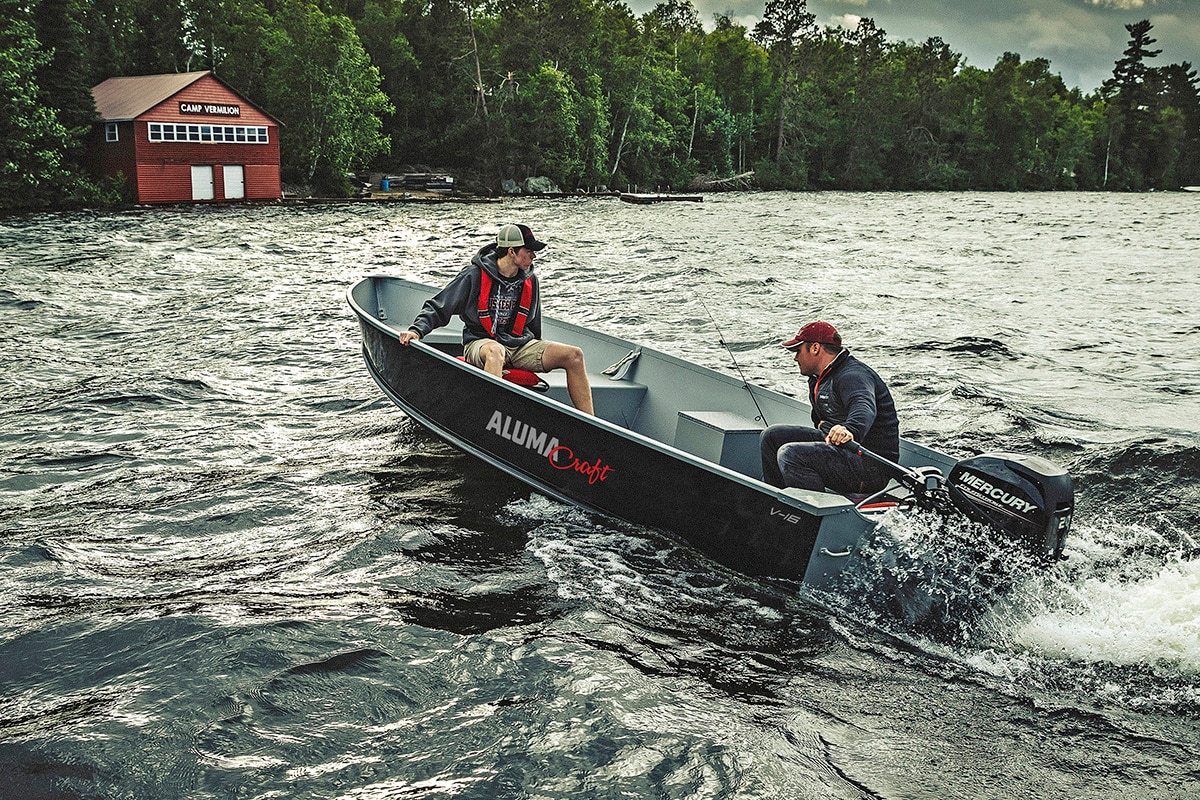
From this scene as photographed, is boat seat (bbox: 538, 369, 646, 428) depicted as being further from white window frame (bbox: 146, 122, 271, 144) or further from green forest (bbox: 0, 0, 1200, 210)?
white window frame (bbox: 146, 122, 271, 144)

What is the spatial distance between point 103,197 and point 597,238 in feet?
61.9

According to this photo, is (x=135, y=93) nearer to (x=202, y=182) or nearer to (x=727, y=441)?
(x=202, y=182)

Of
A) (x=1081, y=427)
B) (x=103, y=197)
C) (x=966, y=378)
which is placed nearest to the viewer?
(x=1081, y=427)

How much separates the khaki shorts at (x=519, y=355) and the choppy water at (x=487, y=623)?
0.94 meters

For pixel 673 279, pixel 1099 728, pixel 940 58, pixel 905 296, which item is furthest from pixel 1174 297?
pixel 940 58

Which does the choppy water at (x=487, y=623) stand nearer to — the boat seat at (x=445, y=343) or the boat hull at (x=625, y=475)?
the boat hull at (x=625, y=475)

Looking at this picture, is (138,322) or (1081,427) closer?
(1081,427)

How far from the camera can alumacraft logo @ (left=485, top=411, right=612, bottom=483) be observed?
21.0 feet

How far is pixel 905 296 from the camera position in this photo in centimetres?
1878

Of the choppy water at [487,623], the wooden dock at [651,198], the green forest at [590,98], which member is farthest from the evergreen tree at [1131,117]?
the choppy water at [487,623]

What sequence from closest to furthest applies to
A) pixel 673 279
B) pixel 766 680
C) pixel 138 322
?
pixel 766 680 < pixel 138 322 < pixel 673 279

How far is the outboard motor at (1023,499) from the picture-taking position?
508 centimetres

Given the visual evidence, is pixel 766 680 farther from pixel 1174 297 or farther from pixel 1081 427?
pixel 1174 297

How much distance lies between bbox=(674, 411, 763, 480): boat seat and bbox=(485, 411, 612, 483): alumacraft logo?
93 cm
